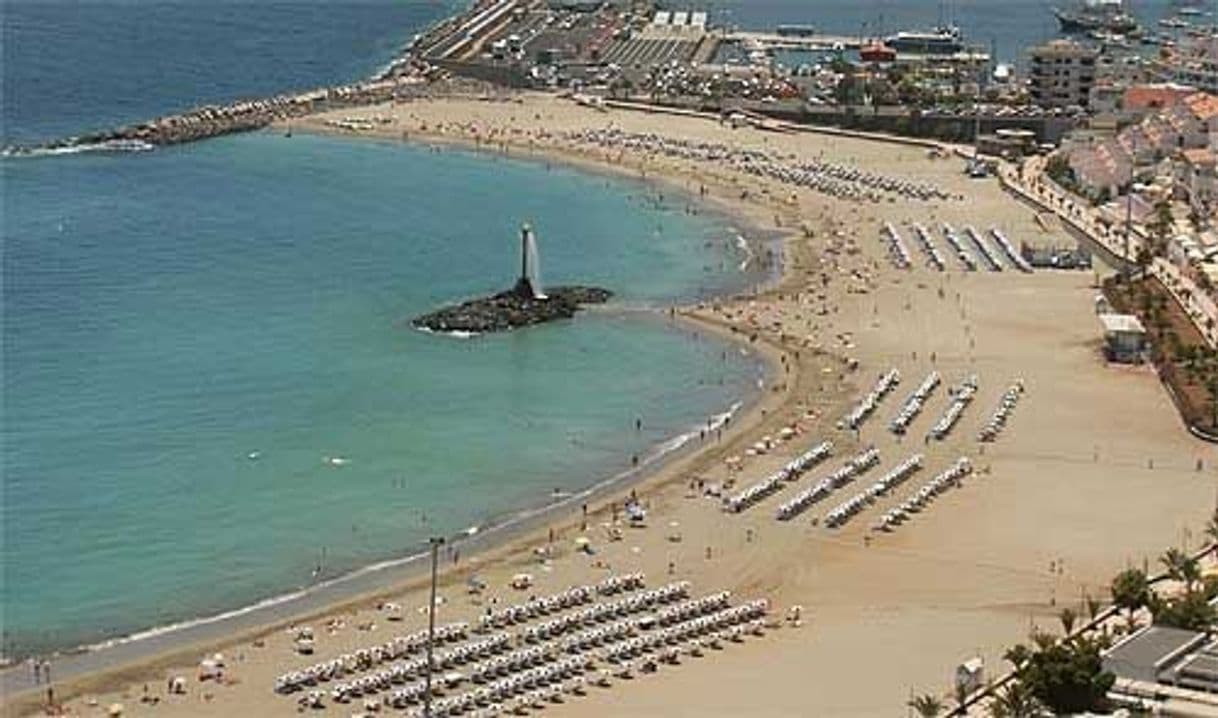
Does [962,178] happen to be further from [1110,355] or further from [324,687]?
[324,687]

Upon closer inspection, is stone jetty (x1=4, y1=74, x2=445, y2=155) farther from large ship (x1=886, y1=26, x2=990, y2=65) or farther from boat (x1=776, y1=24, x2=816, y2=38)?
boat (x1=776, y1=24, x2=816, y2=38)

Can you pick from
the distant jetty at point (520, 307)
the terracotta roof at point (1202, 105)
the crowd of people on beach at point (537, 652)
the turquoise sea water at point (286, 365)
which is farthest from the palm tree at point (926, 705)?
the terracotta roof at point (1202, 105)

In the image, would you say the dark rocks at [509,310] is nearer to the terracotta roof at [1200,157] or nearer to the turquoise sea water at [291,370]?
the turquoise sea water at [291,370]

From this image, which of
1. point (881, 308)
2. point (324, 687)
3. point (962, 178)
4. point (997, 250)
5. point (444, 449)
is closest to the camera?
point (324, 687)

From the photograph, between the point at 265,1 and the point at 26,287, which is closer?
the point at 26,287

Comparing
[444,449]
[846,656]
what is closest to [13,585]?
[444,449]

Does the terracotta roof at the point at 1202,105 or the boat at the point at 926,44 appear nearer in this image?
the terracotta roof at the point at 1202,105
